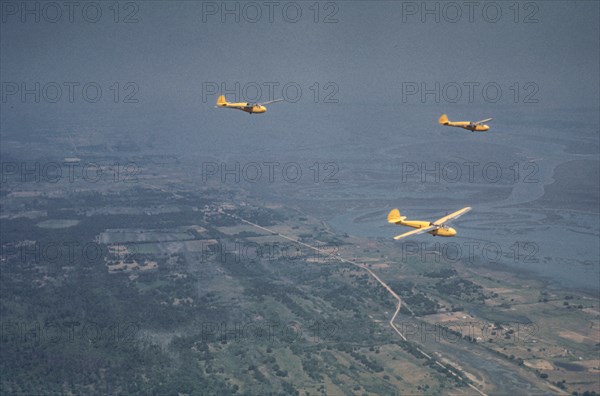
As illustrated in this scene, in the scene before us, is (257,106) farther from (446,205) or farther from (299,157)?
(299,157)

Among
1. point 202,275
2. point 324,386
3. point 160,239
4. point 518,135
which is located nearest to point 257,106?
point 324,386

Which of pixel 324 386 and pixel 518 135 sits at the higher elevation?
pixel 518 135

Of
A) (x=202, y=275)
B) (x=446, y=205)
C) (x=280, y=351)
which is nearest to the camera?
(x=280, y=351)

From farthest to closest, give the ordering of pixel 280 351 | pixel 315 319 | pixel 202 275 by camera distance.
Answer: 1. pixel 202 275
2. pixel 315 319
3. pixel 280 351

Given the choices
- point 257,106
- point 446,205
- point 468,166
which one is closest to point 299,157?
point 468,166

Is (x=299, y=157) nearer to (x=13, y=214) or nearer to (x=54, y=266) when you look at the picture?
(x=13, y=214)

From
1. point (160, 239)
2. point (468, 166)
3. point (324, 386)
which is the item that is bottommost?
point (324, 386)

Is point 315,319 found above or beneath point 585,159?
beneath

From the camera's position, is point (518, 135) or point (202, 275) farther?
point (518, 135)

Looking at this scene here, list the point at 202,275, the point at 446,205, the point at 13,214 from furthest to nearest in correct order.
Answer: the point at 446,205, the point at 13,214, the point at 202,275
